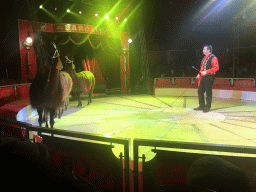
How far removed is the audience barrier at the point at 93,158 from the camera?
1947mm

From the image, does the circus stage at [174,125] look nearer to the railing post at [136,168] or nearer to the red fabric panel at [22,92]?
the railing post at [136,168]

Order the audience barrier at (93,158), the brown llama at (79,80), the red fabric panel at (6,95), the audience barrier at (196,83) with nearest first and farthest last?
1. the audience barrier at (93,158)
2. the red fabric panel at (6,95)
3. the brown llama at (79,80)
4. the audience barrier at (196,83)

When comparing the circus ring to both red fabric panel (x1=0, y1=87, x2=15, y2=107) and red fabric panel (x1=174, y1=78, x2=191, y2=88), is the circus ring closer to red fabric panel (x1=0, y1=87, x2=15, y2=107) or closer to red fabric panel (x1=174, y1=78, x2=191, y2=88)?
red fabric panel (x1=0, y1=87, x2=15, y2=107)

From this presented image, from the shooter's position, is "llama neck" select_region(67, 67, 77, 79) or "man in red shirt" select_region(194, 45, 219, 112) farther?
"llama neck" select_region(67, 67, 77, 79)

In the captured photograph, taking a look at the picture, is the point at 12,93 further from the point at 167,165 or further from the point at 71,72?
the point at 167,165

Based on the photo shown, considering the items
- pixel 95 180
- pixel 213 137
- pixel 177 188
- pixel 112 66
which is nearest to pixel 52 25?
pixel 112 66

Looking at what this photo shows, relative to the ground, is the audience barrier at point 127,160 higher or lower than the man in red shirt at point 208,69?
lower

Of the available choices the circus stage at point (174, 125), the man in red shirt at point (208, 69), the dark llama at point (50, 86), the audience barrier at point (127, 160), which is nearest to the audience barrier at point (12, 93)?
the circus stage at point (174, 125)

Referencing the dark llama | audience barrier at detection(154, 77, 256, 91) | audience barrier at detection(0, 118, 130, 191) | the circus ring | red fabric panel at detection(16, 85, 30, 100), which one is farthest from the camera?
audience barrier at detection(154, 77, 256, 91)

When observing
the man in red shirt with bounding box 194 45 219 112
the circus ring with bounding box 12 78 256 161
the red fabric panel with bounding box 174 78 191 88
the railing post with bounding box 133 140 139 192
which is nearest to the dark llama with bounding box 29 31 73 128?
the circus ring with bounding box 12 78 256 161

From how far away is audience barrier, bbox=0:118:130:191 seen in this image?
6.39 ft

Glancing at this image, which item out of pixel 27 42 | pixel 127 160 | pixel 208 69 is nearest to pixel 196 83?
pixel 208 69

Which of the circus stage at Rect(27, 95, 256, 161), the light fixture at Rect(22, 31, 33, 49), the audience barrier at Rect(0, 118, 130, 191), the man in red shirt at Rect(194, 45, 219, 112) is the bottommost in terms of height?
the circus stage at Rect(27, 95, 256, 161)

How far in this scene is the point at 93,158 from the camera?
221 cm
